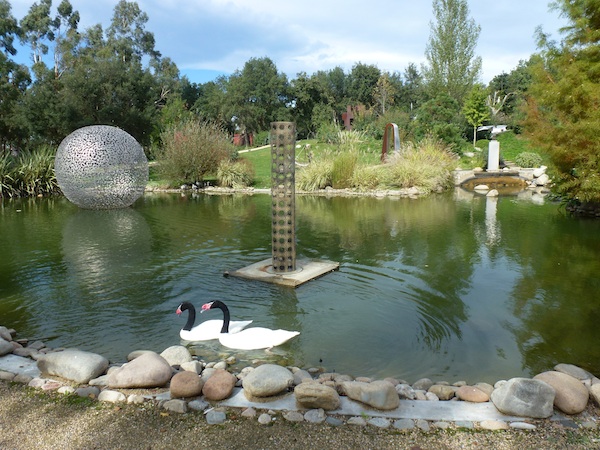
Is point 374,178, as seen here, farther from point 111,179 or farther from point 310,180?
point 111,179

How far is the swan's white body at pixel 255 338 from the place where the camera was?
4211 millimetres

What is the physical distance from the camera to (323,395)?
2.85 meters

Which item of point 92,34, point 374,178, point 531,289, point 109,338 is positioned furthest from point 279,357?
point 92,34

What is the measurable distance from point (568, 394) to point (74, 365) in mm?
3168

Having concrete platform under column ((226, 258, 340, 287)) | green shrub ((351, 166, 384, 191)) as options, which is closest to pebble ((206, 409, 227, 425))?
concrete platform under column ((226, 258, 340, 287))

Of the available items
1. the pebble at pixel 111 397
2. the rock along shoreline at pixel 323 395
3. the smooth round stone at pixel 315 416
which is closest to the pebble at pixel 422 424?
the rock along shoreline at pixel 323 395

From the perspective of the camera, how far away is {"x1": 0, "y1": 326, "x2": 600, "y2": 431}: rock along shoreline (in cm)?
279

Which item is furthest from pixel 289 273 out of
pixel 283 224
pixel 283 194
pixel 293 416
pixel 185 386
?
pixel 293 416

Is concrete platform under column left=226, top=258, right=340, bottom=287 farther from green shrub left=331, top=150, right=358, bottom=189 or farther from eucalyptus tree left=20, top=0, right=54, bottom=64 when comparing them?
eucalyptus tree left=20, top=0, right=54, bottom=64

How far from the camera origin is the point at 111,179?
12.8 metres

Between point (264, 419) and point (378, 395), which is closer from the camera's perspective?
point (264, 419)

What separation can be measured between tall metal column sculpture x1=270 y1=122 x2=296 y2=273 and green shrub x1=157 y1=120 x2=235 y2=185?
503 inches

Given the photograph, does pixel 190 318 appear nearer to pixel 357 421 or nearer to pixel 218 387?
pixel 218 387

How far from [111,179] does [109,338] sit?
9.18 meters
